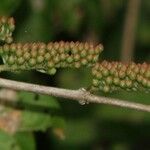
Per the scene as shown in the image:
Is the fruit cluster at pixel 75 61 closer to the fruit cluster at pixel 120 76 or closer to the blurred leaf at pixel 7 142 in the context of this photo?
the fruit cluster at pixel 120 76

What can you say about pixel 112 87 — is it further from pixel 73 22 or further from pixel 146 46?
pixel 146 46

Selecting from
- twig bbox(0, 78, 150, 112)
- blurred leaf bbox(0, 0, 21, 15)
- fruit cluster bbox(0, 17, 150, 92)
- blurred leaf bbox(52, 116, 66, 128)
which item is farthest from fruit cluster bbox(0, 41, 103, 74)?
blurred leaf bbox(0, 0, 21, 15)

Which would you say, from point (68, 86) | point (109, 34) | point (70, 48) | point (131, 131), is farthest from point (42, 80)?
point (70, 48)

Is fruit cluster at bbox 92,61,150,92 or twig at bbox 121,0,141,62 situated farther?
twig at bbox 121,0,141,62

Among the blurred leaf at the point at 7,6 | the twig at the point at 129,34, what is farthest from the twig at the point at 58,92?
the twig at the point at 129,34

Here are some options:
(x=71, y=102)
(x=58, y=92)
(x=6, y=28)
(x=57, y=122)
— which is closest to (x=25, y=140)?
(x=57, y=122)

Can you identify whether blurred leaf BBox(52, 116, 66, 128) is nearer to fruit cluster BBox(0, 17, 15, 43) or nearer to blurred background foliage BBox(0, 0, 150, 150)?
blurred background foliage BBox(0, 0, 150, 150)

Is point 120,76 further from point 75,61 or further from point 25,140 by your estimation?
point 25,140
